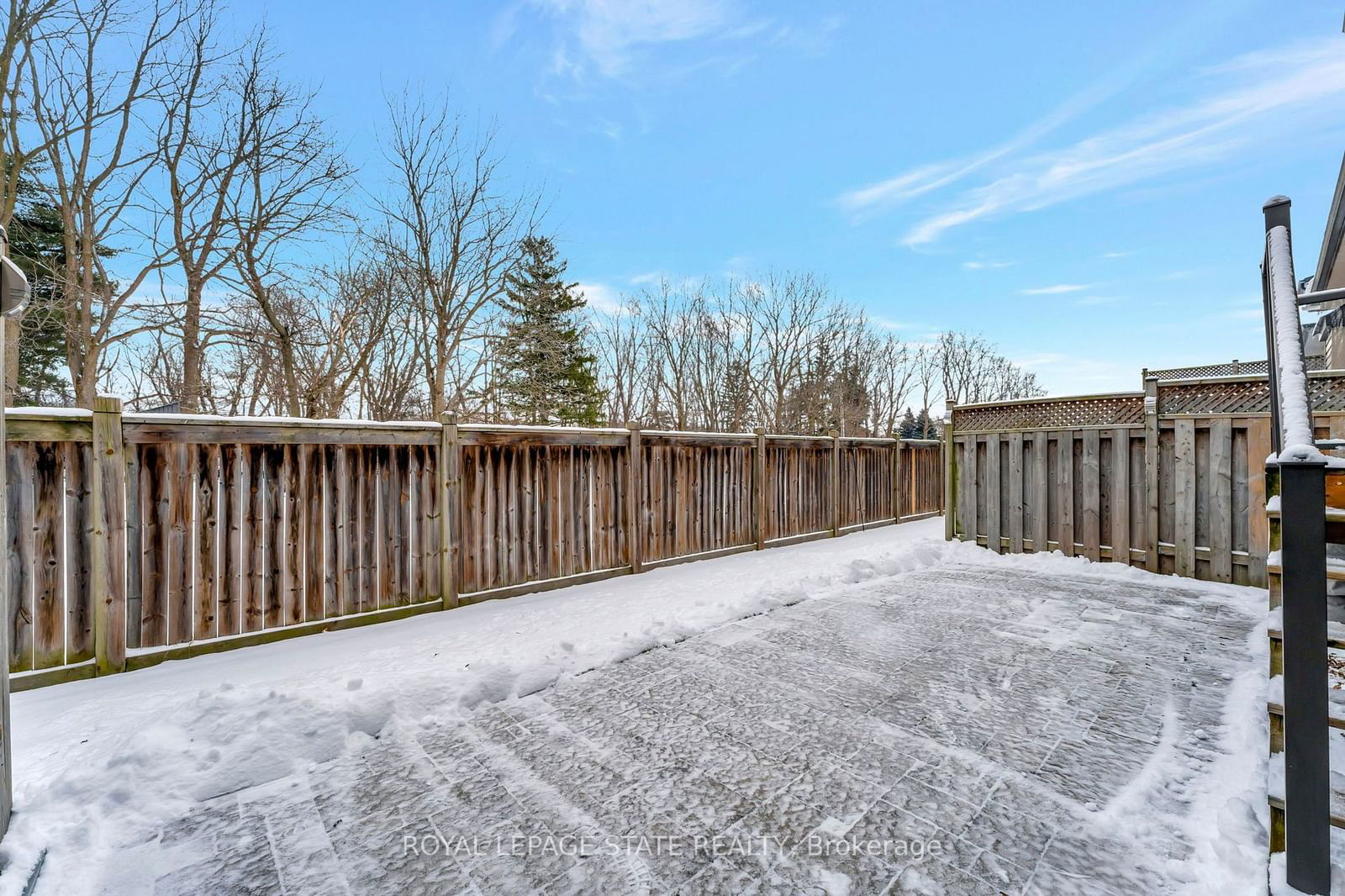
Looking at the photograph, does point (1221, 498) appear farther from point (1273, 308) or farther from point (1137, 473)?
point (1273, 308)

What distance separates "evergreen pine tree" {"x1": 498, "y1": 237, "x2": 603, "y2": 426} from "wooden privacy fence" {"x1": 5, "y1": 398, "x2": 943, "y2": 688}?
611cm

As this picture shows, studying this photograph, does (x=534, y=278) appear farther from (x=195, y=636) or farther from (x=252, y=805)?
(x=252, y=805)

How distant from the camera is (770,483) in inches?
260

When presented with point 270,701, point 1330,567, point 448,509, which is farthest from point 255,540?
point 1330,567

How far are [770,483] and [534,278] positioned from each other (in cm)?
1224

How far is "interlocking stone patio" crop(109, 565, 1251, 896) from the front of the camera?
1471 mm

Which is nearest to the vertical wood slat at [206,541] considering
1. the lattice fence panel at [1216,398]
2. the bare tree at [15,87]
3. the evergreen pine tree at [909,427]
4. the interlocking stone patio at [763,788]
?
the interlocking stone patio at [763,788]

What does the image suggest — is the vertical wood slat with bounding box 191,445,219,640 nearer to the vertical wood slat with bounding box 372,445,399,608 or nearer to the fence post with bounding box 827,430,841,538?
the vertical wood slat with bounding box 372,445,399,608

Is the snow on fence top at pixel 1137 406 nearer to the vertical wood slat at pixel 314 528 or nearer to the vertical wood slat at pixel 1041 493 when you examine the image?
the vertical wood slat at pixel 1041 493

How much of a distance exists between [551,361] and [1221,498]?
11.1 meters

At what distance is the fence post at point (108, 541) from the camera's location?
2.72 m

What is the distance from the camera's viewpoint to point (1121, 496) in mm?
5355

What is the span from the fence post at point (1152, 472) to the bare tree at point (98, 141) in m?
10.4

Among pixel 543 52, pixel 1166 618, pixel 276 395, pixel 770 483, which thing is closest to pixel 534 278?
pixel 543 52
